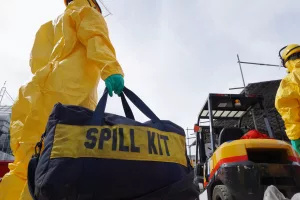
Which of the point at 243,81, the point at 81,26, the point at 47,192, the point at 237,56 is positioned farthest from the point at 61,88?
the point at 237,56

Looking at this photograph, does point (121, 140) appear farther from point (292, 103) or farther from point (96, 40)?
point (292, 103)

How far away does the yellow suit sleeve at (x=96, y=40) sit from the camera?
167 centimetres

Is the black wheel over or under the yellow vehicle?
under

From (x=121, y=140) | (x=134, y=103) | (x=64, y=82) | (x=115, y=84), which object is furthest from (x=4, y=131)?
(x=121, y=140)

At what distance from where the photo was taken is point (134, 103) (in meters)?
1.36

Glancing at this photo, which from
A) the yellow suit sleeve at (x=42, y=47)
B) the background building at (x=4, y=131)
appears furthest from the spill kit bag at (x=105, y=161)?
the background building at (x=4, y=131)

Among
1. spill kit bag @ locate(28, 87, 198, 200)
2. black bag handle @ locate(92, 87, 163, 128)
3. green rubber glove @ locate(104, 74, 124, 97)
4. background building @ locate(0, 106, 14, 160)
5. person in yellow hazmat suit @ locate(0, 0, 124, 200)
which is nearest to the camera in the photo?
spill kit bag @ locate(28, 87, 198, 200)

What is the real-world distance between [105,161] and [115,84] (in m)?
0.68

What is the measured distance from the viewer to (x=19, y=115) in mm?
1817

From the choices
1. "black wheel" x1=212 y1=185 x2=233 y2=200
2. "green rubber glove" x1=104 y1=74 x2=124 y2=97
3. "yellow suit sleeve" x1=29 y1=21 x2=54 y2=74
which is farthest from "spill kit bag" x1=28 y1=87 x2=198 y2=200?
"black wheel" x1=212 y1=185 x2=233 y2=200

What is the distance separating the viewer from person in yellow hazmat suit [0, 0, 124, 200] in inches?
64.8

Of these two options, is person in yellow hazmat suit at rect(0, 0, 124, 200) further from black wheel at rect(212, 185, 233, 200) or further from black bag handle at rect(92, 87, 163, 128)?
black wheel at rect(212, 185, 233, 200)

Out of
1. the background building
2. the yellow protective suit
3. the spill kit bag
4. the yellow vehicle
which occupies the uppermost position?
the background building

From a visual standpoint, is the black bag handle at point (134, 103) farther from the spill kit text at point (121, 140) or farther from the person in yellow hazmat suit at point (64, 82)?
the person in yellow hazmat suit at point (64, 82)
